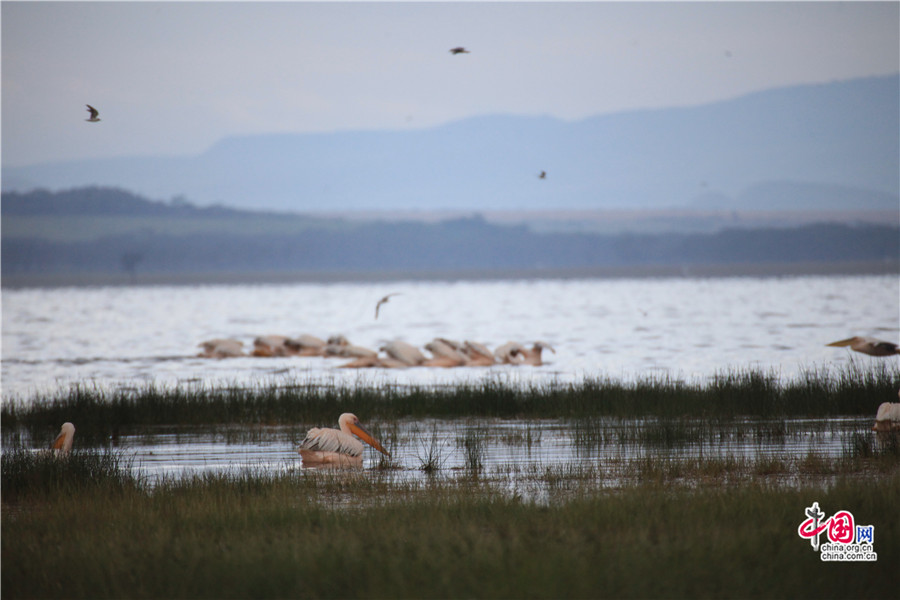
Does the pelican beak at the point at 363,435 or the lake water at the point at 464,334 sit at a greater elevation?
the lake water at the point at 464,334

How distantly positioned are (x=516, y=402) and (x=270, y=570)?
9749 millimetres

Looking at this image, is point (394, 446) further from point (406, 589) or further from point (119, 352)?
point (119, 352)

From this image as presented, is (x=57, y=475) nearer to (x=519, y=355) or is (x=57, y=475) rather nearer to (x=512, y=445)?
(x=512, y=445)

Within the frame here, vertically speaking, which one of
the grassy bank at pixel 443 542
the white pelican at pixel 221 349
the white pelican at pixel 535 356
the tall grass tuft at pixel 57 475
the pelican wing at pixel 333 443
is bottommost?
the grassy bank at pixel 443 542

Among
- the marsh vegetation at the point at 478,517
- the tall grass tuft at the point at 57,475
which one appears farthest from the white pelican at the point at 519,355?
the tall grass tuft at the point at 57,475

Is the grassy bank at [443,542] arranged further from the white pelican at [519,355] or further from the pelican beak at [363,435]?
the white pelican at [519,355]

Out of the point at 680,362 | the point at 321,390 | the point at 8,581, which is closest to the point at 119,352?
the point at 321,390

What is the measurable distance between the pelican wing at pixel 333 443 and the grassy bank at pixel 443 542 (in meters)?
1.54

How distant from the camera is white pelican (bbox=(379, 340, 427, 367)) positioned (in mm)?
25578

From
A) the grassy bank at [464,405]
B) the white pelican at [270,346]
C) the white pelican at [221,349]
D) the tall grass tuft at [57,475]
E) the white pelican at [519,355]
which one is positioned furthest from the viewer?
the white pelican at [270,346]

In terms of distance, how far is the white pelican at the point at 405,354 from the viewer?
2558 centimetres

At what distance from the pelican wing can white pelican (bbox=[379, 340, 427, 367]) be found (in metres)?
14.9

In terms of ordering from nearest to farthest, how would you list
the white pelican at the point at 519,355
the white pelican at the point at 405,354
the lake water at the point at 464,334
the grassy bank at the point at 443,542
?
the grassy bank at the point at 443,542
the lake water at the point at 464,334
the white pelican at the point at 519,355
the white pelican at the point at 405,354

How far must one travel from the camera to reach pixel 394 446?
12.2 meters
